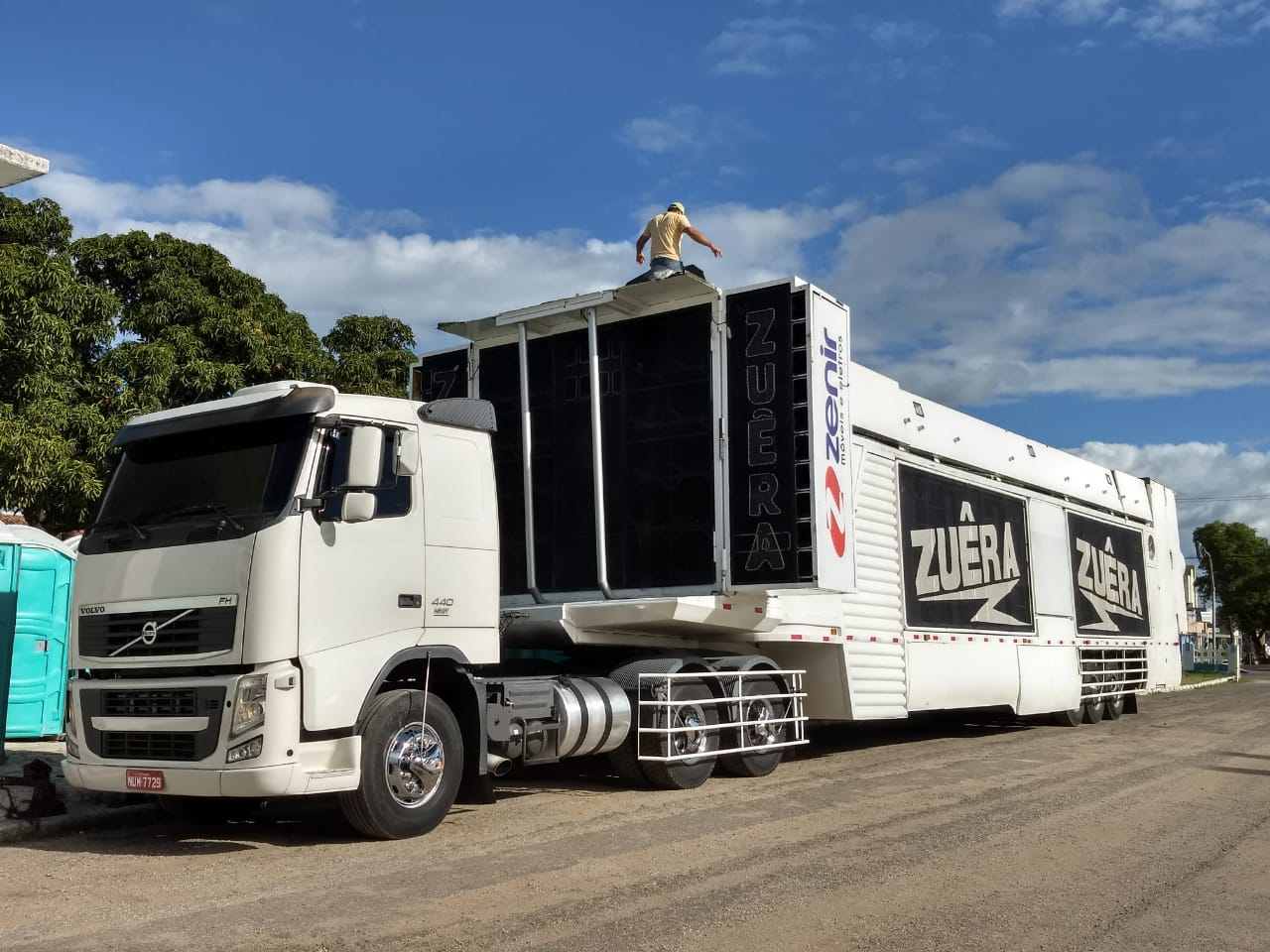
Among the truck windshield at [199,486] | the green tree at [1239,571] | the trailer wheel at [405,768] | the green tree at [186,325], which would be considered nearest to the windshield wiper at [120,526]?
the truck windshield at [199,486]

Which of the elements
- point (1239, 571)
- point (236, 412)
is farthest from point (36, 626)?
point (1239, 571)

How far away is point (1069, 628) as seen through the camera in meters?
15.9

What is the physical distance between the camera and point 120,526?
7266 mm

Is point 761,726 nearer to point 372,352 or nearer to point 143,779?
Answer: point 143,779

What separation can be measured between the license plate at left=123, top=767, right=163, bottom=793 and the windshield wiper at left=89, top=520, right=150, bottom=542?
1.37m

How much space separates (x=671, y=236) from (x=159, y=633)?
542 centimetres

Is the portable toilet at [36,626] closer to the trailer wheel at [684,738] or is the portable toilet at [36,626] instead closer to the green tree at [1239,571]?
the trailer wheel at [684,738]

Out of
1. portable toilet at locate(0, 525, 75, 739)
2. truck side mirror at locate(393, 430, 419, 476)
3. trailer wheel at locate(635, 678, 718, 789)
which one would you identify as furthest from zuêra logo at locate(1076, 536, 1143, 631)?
portable toilet at locate(0, 525, 75, 739)

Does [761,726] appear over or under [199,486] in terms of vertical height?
under

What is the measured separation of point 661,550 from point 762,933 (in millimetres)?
4950

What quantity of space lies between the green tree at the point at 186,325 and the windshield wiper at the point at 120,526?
942cm

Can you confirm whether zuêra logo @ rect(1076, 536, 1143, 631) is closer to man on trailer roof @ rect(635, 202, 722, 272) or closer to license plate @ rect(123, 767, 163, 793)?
man on trailer roof @ rect(635, 202, 722, 272)

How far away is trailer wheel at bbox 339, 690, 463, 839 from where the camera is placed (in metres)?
6.93

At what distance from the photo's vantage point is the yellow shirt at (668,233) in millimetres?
10141
